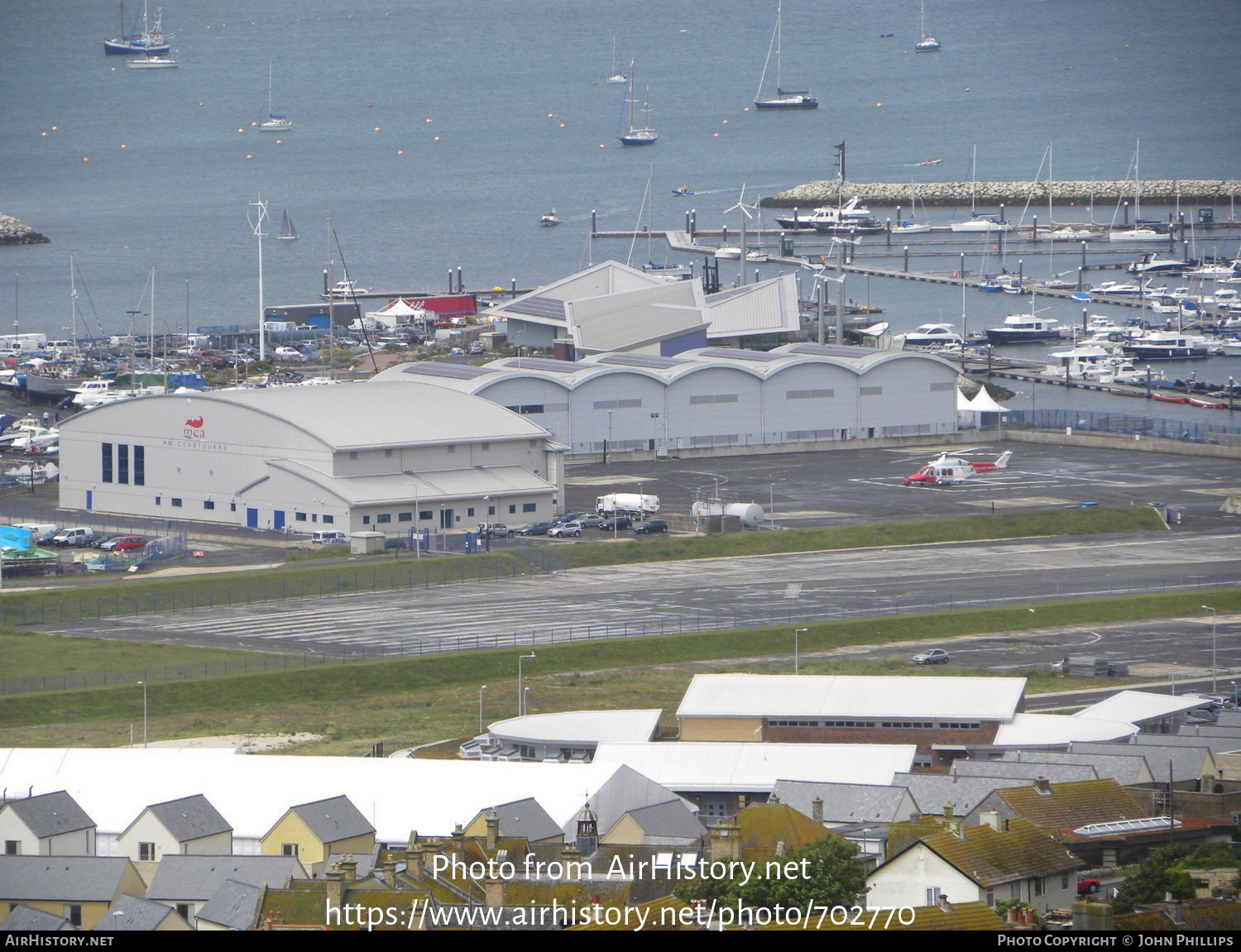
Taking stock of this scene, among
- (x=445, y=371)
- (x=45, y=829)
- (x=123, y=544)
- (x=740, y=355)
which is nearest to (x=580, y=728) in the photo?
(x=45, y=829)

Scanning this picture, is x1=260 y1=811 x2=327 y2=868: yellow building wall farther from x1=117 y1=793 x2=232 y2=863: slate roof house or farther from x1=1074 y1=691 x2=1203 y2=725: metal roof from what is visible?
x1=1074 y1=691 x2=1203 y2=725: metal roof

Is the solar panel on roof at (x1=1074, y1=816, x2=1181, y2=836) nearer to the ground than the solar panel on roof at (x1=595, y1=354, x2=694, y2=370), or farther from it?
nearer to the ground

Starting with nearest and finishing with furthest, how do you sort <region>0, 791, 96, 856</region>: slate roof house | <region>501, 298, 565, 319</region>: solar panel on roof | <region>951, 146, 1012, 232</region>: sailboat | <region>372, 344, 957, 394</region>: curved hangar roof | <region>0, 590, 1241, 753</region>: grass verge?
<region>0, 791, 96, 856</region>: slate roof house < <region>0, 590, 1241, 753</region>: grass verge < <region>372, 344, 957, 394</region>: curved hangar roof < <region>501, 298, 565, 319</region>: solar panel on roof < <region>951, 146, 1012, 232</region>: sailboat

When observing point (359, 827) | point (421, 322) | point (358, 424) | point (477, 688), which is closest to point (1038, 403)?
point (421, 322)

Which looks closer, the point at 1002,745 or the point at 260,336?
the point at 1002,745

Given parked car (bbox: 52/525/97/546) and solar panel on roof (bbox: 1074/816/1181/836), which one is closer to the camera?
solar panel on roof (bbox: 1074/816/1181/836)

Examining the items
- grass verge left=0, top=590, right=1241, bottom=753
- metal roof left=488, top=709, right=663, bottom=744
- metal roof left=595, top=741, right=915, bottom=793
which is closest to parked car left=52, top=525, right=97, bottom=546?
grass verge left=0, top=590, right=1241, bottom=753
